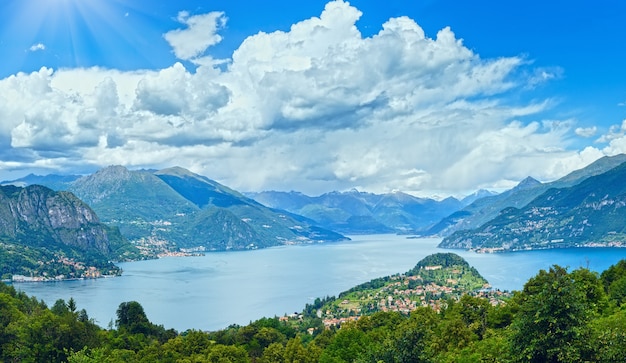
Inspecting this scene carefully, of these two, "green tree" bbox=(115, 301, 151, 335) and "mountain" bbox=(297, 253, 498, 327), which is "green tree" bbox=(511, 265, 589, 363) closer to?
"green tree" bbox=(115, 301, 151, 335)

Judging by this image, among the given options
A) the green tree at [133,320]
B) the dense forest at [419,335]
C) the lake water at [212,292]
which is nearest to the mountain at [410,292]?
the lake water at [212,292]

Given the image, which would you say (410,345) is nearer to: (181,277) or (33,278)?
(181,277)

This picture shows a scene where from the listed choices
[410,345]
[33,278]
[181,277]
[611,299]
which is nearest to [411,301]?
[611,299]

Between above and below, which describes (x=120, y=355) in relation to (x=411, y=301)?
above

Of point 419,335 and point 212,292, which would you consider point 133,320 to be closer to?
point 419,335

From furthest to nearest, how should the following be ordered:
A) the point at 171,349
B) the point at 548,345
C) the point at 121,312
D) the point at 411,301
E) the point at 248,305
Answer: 1. the point at 248,305
2. the point at 411,301
3. the point at 121,312
4. the point at 171,349
5. the point at 548,345

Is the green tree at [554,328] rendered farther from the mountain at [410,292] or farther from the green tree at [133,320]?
the mountain at [410,292]

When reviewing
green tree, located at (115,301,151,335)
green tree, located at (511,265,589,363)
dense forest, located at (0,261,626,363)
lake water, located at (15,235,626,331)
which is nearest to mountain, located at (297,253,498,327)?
lake water, located at (15,235,626,331)

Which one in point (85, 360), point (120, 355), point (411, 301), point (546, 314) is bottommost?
point (411, 301)
